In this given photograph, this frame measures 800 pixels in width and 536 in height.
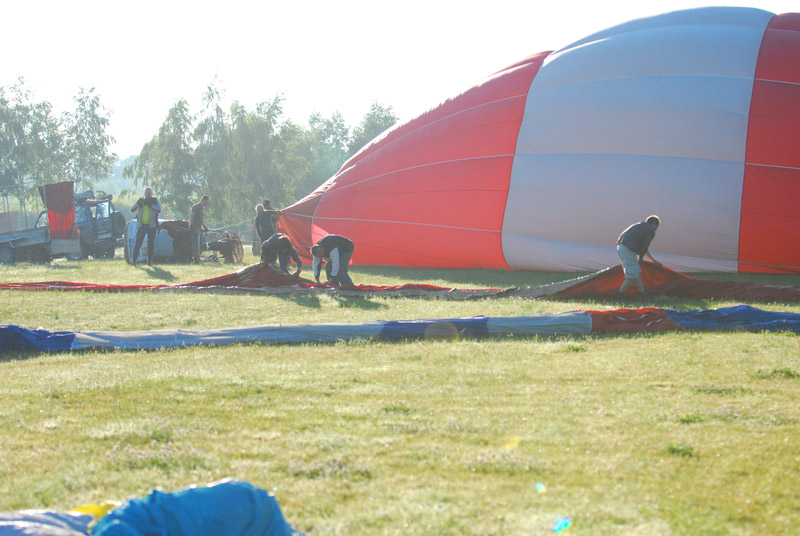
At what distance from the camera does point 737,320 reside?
819 centimetres

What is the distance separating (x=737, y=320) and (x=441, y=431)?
517cm

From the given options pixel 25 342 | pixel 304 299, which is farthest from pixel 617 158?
pixel 25 342

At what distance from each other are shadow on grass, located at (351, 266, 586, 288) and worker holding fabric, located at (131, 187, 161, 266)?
5281 millimetres

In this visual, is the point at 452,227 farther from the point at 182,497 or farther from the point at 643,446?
the point at 182,497

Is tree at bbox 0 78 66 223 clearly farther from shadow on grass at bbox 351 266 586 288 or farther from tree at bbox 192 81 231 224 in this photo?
shadow on grass at bbox 351 266 586 288

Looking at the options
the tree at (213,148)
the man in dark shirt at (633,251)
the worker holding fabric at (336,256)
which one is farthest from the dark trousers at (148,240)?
the tree at (213,148)

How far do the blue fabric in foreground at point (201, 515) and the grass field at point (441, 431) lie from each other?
361mm

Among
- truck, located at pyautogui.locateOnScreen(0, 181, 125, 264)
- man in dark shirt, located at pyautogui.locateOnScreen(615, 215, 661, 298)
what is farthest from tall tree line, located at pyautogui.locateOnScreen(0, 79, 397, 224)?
man in dark shirt, located at pyautogui.locateOnScreen(615, 215, 661, 298)

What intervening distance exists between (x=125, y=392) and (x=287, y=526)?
3043 mm

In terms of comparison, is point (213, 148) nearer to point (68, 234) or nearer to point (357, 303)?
point (68, 234)

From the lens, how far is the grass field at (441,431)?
3191 mm

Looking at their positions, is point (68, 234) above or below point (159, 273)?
above

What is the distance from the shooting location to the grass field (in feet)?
10.5

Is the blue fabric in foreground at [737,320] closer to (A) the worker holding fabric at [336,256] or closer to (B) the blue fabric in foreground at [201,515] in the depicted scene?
(A) the worker holding fabric at [336,256]
